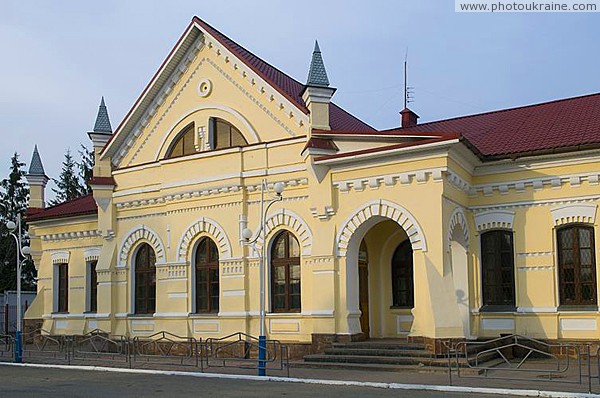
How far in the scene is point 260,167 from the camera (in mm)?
22172

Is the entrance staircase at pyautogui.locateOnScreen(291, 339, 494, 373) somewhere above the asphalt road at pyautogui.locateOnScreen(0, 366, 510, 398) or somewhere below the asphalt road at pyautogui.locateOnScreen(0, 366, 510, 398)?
above

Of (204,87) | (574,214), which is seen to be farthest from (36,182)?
(574,214)

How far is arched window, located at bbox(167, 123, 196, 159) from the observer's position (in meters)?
24.3

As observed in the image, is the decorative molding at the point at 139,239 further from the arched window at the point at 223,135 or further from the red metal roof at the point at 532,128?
the red metal roof at the point at 532,128

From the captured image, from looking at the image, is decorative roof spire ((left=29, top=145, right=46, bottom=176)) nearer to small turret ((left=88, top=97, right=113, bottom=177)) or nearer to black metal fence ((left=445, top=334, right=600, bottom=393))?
small turret ((left=88, top=97, right=113, bottom=177))

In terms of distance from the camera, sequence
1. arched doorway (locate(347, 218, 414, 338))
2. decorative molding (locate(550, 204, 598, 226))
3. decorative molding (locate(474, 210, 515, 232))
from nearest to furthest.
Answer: decorative molding (locate(550, 204, 598, 226))
decorative molding (locate(474, 210, 515, 232))
arched doorway (locate(347, 218, 414, 338))

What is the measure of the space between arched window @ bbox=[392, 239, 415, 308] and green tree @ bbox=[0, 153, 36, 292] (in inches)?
1336

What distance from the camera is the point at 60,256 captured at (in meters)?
28.6

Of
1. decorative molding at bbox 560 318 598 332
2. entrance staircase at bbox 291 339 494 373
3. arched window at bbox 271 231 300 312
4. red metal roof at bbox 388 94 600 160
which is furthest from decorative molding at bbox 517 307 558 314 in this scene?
arched window at bbox 271 231 300 312

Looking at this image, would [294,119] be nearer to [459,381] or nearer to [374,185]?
[374,185]

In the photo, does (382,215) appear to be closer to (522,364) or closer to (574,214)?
(574,214)

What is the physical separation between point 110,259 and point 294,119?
8.45 metres

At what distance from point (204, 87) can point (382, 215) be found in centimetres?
764

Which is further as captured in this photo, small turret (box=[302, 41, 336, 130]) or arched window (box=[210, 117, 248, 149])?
arched window (box=[210, 117, 248, 149])
